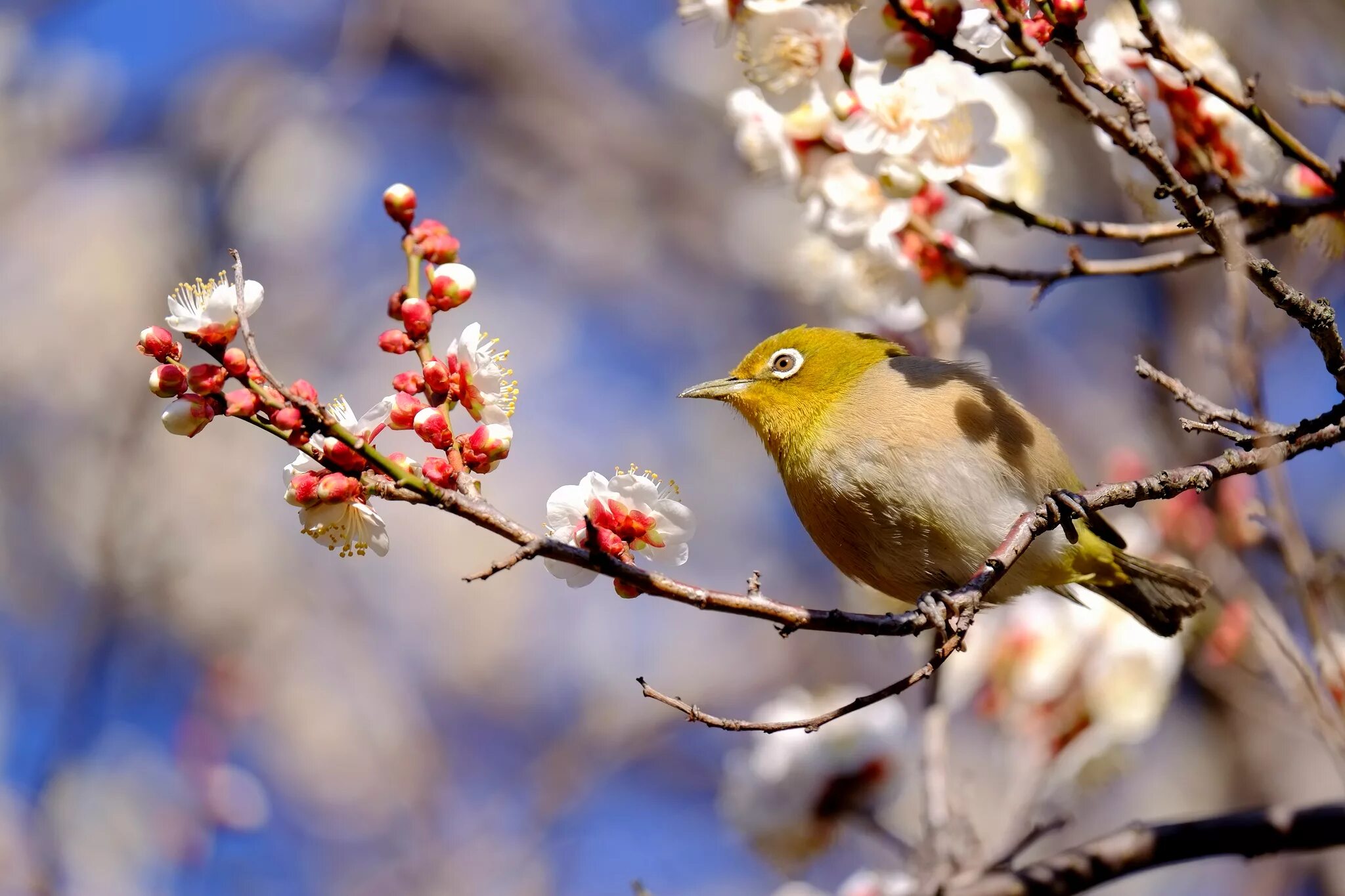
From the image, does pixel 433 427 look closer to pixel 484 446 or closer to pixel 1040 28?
pixel 484 446

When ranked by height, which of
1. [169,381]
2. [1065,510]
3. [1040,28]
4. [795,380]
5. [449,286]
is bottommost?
[169,381]

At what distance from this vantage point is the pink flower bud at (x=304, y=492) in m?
2.29

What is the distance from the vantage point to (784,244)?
332 inches

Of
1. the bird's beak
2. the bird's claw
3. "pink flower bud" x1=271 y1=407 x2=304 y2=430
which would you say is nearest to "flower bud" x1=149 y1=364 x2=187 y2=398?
"pink flower bud" x1=271 y1=407 x2=304 y2=430

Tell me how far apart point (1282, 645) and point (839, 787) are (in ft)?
5.49

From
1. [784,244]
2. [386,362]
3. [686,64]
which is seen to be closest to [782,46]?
[784,244]

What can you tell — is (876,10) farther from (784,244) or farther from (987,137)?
(784,244)

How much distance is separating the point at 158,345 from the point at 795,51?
7.19 ft

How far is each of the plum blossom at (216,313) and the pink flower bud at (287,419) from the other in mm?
172

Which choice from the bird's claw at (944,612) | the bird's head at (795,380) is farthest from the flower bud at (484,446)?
the bird's head at (795,380)

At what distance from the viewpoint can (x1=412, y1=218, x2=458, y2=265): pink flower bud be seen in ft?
8.02

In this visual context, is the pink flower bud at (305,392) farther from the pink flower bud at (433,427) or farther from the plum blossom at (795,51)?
the plum blossom at (795,51)

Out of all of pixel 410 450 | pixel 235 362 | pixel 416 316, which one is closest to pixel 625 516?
pixel 416 316

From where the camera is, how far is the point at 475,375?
2.38m
